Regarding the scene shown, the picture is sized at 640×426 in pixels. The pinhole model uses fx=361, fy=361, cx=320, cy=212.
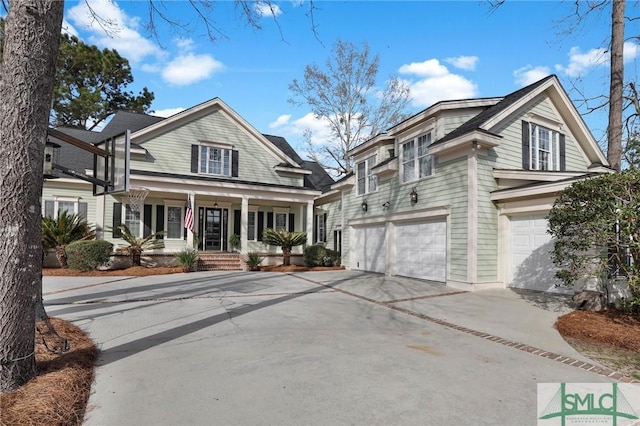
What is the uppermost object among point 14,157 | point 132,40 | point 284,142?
point 284,142

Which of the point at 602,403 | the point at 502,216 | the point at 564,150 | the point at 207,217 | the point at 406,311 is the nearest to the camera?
the point at 602,403

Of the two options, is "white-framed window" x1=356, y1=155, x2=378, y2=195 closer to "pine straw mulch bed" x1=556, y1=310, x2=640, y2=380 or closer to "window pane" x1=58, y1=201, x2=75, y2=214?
"pine straw mulch bed" x1=556, y1=310, x2=640, y2=380

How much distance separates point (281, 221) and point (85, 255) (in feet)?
30.2

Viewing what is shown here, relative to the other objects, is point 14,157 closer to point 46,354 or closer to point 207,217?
point 46,354

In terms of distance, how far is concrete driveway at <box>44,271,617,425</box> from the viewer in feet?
10.0

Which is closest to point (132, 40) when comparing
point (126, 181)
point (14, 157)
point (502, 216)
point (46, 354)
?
point (126, 181)

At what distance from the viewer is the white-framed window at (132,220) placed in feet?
52.1

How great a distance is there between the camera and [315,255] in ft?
54.6

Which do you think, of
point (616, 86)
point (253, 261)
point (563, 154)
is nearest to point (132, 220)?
point (253, 261)

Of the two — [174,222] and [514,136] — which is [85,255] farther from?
[514,136]

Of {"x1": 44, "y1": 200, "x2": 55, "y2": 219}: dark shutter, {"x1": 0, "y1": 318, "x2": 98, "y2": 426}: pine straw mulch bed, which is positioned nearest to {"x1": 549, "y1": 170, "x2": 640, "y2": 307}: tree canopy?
{"x1": 0, "y1": 318, "x2": 98, "y2": 426}: pine straw mulch bed

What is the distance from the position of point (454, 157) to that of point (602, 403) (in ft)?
26.6

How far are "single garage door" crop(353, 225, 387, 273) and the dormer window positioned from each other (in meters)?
5.36

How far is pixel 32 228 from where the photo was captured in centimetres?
320
